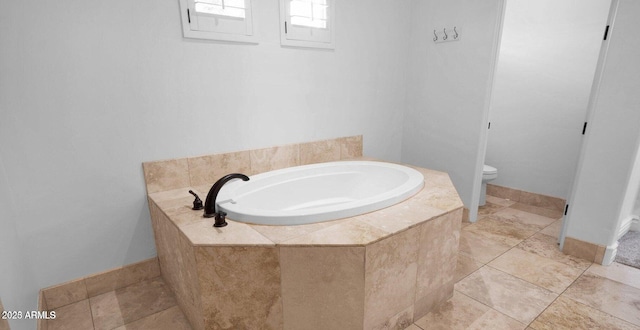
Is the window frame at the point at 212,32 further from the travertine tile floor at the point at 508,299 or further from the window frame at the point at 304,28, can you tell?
the travertine tile floor at the point at 508,299

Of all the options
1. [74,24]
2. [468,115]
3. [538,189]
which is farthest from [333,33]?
[538,189]

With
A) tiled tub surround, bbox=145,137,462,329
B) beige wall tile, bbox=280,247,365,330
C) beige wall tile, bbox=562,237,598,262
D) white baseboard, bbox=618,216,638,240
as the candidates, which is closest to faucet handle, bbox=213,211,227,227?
tiled tub surround, bbox=145,137,462,329

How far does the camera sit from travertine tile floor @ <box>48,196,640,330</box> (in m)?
1.52

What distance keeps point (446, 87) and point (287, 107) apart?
1454 millimetres

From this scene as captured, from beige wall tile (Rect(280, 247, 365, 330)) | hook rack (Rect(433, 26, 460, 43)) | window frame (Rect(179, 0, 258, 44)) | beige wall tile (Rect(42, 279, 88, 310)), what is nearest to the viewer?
beige wall tile (Rect(280, 247, 365, 330))

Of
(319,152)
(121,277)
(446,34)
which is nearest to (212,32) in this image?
(319,152)

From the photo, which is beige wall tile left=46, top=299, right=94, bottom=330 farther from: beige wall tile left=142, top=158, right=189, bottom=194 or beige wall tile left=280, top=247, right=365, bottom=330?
beige wall tile left=280, top=247, right=365, bottom=330

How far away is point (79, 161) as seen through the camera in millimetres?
1603

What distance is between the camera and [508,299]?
5.53 feet

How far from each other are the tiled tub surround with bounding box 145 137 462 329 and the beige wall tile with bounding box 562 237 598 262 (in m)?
1.39

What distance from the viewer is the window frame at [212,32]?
173cm

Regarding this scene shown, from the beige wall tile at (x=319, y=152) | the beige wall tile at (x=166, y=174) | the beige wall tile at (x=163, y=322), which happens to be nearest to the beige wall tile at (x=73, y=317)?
A: the beige wall tile at (x=163, y=322)

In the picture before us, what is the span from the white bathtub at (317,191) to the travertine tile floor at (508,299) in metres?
0.64

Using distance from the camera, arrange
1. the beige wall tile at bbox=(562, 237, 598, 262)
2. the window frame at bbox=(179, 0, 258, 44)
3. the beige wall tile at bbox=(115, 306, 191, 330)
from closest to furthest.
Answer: the beige wall tile at bbox=(115, 306, 191, 330) → the window frame at bbox=(179, 0, 258, 44) → the beige wall tile at bbox=(562, 237, 598, 262)
